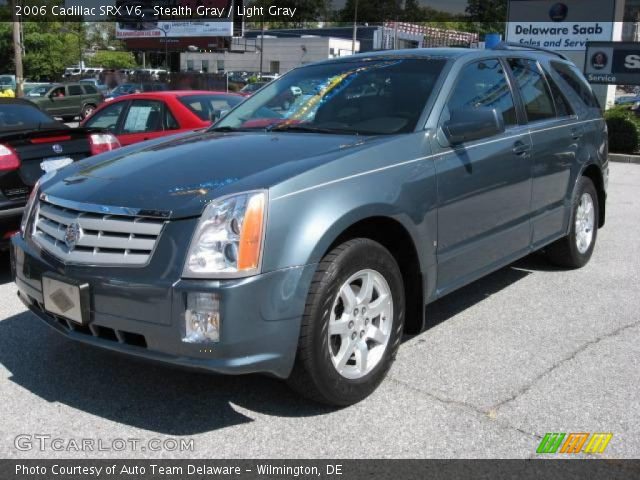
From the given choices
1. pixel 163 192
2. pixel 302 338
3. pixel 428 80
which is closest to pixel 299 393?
pixel 302 338

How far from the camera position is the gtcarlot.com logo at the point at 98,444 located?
10.1 ft

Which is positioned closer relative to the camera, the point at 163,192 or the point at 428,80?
the point at 163,192

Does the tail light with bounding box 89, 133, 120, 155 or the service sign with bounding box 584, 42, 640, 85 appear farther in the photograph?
the service sign with bounding box 584, 42, 640, 85

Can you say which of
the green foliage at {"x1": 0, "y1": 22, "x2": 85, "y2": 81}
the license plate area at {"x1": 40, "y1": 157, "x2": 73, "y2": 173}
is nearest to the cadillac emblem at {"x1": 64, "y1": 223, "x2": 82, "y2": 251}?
the license plate area at {"x1": 40, "y1": 157, "x2": 73, "y2": 173}

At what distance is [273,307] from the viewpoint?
296cm

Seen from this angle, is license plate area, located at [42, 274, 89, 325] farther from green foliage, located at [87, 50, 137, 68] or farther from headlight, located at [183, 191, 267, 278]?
green foliage, located at [87, 50, 137, 68]

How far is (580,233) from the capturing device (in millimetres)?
5984

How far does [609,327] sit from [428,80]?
2065 millimetres

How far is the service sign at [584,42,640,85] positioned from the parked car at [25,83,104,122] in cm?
2181

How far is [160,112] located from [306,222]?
5686 mm

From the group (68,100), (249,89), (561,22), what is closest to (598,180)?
(561,22)

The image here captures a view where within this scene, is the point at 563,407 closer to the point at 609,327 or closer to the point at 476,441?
the point at 476,441

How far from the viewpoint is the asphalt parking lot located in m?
3.12
